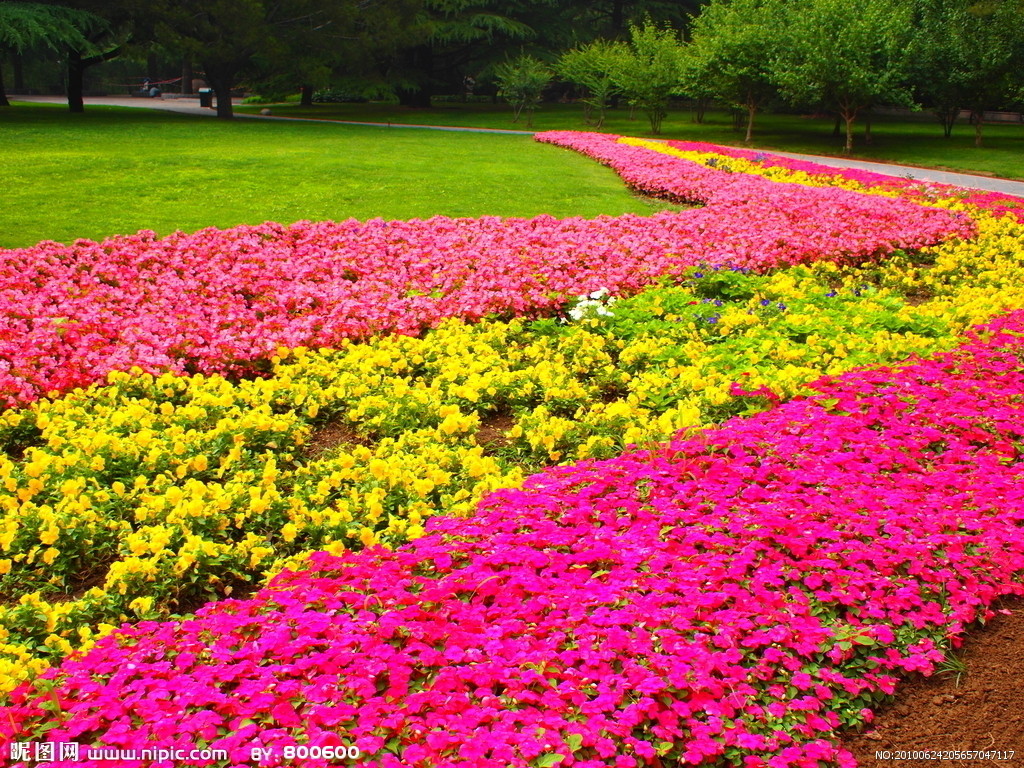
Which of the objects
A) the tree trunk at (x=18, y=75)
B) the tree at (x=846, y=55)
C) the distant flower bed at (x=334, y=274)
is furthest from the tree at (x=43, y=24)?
the tree trunk at (x=18, y=75)

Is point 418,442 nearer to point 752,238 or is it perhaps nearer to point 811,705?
point 811,705

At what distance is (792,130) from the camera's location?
35219mm

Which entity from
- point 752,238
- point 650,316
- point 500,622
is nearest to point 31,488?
point 500,622

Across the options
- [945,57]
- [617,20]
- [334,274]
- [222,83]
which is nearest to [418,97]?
[617,20]

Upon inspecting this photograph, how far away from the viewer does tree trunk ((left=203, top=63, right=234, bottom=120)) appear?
3012cm

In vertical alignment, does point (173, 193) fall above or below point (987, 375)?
above

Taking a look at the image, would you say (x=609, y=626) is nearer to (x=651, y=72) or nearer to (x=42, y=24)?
(x=42, y=24)

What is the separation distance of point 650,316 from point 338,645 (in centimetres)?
488

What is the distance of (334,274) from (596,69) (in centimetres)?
2814

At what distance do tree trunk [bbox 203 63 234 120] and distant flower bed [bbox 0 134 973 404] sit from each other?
22.4 m

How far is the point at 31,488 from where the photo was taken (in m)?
4.20

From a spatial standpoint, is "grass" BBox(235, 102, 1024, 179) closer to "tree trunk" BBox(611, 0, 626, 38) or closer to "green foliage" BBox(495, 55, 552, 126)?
"green foliage" BBox(495, 55, 552, 126)

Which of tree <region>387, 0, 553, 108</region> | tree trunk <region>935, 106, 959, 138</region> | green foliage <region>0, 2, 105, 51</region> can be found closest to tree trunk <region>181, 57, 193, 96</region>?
tree <region>387, 0, 553, 108</region>

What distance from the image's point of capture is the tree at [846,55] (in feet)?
81.5
